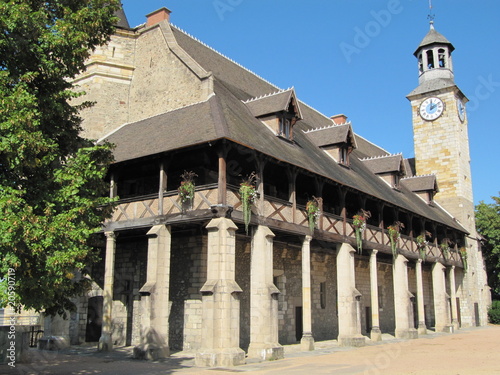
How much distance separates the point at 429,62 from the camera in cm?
3712

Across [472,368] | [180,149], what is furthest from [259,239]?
[472,368]

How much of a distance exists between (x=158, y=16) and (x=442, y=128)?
858 inches

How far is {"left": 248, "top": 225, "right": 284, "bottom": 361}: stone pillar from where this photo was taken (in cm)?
1451

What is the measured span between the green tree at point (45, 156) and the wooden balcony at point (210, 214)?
4746 millimetres

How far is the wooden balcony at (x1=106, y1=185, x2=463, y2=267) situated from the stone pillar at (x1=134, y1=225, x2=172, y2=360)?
29.9 inches

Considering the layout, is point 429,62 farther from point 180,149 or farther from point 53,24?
point 53,24

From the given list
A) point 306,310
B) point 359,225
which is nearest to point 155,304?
point 306,310

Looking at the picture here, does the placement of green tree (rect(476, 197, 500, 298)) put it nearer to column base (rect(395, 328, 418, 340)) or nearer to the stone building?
the stone building

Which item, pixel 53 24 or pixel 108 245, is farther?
pixel 108 245

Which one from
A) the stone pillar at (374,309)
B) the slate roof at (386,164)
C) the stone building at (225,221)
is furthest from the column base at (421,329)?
the slate roof at (386,164)

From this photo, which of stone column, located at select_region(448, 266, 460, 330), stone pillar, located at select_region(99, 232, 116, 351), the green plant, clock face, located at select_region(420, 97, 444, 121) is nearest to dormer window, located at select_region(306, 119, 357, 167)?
stone pillar, located at select_region(99, 232, 116, 351)

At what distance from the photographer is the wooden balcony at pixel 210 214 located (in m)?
14.7

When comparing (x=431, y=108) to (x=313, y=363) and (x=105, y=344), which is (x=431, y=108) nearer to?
(x=313, y=363)

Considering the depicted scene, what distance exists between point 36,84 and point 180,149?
5.71m
